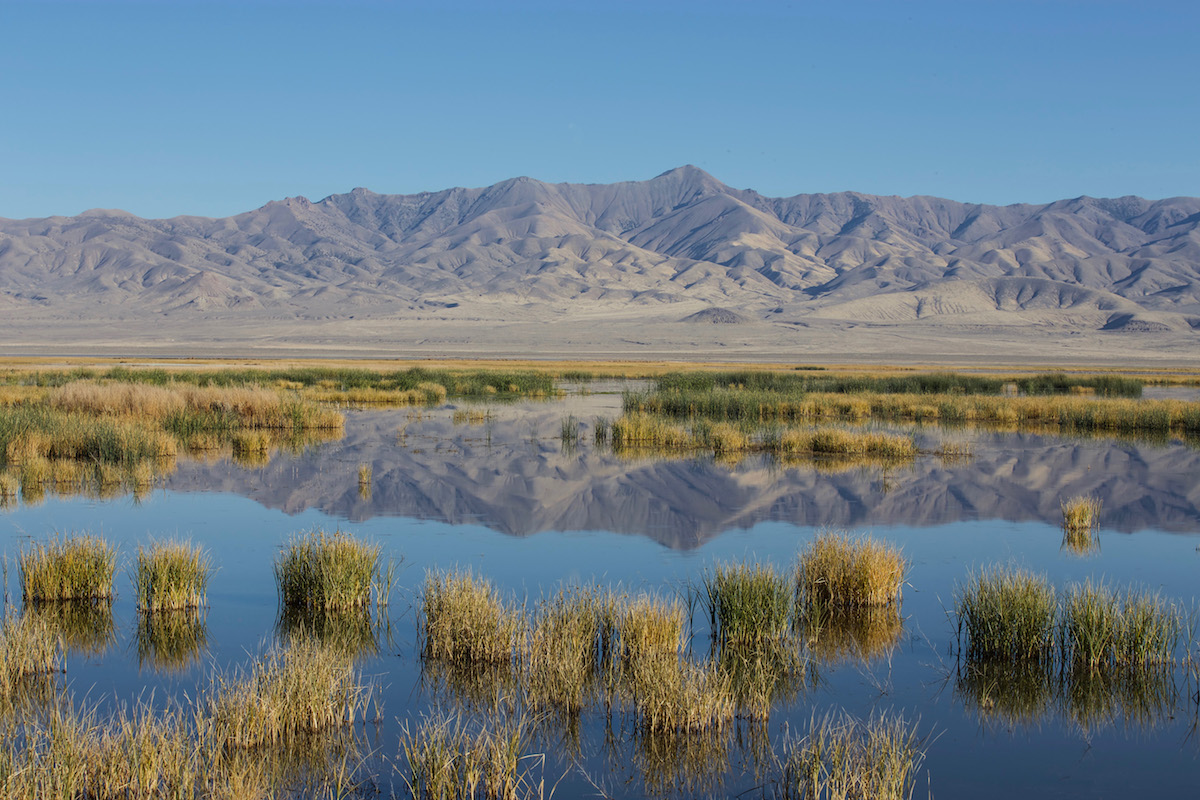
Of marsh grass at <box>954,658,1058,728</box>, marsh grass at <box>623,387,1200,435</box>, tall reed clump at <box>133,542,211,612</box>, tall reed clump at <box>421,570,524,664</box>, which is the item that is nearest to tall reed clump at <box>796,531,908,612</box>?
marsh grass at <box>954,658,1058,728</box>

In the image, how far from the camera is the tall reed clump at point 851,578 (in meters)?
10.5

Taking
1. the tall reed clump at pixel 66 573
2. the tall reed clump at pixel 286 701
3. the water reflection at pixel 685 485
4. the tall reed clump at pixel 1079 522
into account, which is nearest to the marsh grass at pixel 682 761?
the tall reed clump at pixel 286 701

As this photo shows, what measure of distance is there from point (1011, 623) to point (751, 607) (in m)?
2.23

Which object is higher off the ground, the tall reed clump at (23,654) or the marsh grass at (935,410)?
the tall reed clump at (23,654)

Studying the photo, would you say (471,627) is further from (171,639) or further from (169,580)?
(169,580)

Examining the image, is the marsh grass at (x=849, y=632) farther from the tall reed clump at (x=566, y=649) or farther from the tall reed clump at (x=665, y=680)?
the tall reed clump at (x=566, y=649)

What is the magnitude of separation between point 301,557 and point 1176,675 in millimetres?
8086

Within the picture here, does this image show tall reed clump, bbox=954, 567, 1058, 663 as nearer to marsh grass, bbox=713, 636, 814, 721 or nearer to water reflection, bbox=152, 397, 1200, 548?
marsh grass, bbox=713, 636, 814, 721

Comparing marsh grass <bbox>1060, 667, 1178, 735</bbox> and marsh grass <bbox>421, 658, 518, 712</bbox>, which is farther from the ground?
marsh grass <bbox>421, 658, 518, 712</bbox>

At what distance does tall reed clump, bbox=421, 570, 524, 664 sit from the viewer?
8.56m

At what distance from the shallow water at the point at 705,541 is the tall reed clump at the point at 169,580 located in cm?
26

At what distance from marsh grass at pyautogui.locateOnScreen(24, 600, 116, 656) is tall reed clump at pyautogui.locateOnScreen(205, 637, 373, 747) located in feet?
7.19

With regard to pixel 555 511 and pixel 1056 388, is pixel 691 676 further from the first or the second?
pixel 1056 388

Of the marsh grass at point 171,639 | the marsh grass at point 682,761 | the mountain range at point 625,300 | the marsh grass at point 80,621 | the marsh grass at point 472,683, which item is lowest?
the marsh grass at point 682,761
